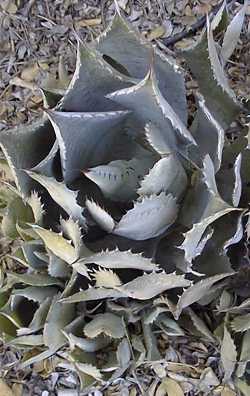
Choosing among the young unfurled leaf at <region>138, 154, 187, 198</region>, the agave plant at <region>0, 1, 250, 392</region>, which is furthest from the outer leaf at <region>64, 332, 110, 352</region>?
the young unfurled leaf at <region>138, 154, 187, 198</region>

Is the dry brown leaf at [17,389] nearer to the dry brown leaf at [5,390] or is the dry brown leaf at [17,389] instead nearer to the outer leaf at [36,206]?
the dry brown leaf at [5,390]

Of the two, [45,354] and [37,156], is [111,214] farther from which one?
[45,354]

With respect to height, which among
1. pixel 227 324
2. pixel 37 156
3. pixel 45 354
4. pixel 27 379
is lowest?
pixel 27 379

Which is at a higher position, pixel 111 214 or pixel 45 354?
pixel 111 214

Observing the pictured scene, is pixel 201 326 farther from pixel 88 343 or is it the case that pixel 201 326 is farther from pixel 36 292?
pixel 36 292

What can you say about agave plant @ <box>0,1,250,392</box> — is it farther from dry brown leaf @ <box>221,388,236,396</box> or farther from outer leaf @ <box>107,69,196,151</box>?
dry brown leaf @ <box>221,388,236,396</box>

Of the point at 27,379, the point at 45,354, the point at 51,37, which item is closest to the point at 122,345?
the point at 45,354
